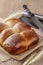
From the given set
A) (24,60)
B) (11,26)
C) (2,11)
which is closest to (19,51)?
(24,60)

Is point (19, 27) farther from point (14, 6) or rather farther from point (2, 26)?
point (14, 6)

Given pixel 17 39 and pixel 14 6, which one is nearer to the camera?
pixel 17 39

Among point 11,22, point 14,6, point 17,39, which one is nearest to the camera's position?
point 17,39

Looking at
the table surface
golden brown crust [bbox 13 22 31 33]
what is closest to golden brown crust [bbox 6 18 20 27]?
golden brown crust [bbox 13 22 31 33]

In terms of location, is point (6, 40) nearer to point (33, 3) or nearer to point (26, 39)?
point (26, 39)

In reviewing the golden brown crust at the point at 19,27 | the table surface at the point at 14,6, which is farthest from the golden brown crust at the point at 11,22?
the table surface at the point at 14,6

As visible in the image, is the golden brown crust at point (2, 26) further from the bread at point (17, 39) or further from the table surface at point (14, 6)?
the table surface at point (14, 6)

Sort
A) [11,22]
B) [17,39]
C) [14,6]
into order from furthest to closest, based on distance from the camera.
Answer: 1. [14,6]
2. [11,22]
3. [17,39]

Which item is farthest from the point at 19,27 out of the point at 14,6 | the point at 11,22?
the point at 14,6
